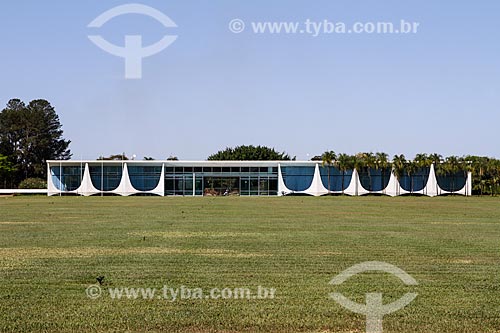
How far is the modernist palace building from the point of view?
273ft

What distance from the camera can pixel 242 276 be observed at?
1228 cm

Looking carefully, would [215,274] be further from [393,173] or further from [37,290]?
[393,173]

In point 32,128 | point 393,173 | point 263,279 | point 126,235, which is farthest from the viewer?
point 32,128

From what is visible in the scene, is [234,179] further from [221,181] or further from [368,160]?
[368,160]

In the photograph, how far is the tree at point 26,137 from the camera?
114 m

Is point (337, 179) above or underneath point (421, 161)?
underneath

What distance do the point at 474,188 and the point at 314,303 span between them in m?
81.0

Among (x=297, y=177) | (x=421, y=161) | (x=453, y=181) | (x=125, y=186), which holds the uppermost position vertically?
(x=421, y=161)

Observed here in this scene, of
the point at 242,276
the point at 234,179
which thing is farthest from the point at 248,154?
the point at 242,276

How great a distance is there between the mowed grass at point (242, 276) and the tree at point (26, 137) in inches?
3774

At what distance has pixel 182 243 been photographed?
1852cm

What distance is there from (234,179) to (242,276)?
73303mm

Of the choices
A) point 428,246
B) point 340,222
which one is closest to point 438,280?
point 428,246

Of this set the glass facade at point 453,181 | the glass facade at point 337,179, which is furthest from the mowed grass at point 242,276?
the glass facade at point 453,181
